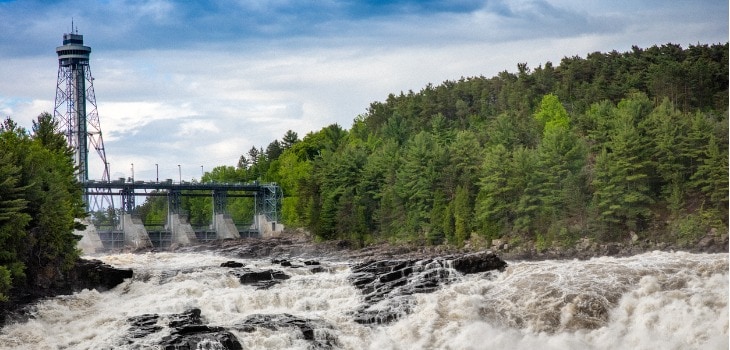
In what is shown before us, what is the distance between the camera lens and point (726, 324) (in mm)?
44406

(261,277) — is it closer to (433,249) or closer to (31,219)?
(31,219)

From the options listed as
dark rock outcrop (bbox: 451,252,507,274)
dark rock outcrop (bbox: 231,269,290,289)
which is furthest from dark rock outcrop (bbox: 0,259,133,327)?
dark rock outcrop (bbox: 451,252,507,274)

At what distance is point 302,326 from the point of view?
4772cm

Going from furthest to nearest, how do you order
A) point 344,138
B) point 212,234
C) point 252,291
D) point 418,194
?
point 344,138, point 212,234, point 418,194, point 252,291

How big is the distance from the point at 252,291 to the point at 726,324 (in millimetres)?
22586

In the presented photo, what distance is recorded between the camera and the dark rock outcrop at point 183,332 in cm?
4491

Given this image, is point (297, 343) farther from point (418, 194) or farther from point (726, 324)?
point (418, 194)

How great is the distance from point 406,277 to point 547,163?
3648 centimetres

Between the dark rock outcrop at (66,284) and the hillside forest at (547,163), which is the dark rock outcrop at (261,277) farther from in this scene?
the hillside forest at (547,163)

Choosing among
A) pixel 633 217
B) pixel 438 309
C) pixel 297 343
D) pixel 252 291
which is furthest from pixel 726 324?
pixel 633 217

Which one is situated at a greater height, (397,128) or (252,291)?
(397,128)

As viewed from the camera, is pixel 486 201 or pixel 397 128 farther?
pixel 397 128

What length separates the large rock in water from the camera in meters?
51.4

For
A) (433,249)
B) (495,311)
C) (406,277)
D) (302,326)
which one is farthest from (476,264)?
(433,249)
